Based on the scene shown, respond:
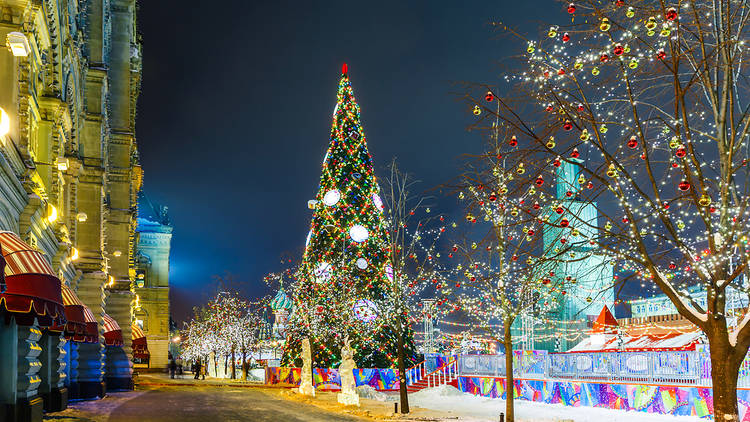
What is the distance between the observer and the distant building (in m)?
90.1

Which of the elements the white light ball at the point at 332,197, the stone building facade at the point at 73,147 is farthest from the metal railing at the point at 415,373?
the stone building facade at the point at 73,147

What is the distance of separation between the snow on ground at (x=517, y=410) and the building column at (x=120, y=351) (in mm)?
18743

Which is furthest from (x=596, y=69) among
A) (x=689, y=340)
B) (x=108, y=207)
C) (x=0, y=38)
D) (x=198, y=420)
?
(x=108, y=207)

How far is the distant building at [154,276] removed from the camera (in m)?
90.1

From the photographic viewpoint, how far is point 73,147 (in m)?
32.0

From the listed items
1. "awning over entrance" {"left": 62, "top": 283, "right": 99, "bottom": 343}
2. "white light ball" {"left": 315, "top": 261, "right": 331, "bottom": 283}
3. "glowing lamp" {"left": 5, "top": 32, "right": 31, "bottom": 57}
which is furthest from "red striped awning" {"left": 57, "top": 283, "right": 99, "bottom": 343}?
"white light ball" {"left": 315, "top": 261, "right": 331, "bottom": 283}

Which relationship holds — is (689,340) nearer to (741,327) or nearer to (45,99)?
(741,327)

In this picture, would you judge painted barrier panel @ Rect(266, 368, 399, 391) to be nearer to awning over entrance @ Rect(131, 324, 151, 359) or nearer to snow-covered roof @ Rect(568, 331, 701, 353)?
snow-covered roof @ Rect(568, 331, 701, 353)

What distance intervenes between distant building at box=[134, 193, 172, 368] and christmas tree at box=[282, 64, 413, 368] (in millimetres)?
50738

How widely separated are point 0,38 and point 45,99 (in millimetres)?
6700

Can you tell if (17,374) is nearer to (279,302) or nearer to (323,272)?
(323,272)

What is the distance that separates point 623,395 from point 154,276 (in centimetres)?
7576

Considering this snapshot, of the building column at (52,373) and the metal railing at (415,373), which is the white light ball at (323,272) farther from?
the building column at (52,373)

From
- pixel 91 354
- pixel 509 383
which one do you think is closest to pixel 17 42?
pixel 509 383
